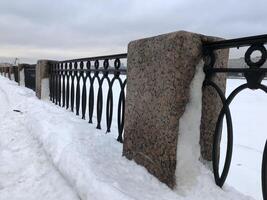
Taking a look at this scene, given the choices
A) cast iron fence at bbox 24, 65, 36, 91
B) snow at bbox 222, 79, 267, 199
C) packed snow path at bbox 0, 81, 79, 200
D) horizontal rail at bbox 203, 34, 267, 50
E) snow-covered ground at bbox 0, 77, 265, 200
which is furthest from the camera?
cast iron fence at bbox 24, 65, 36, 91

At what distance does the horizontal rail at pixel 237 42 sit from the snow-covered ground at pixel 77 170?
87 centimetres

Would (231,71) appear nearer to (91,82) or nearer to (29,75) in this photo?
(91,82)

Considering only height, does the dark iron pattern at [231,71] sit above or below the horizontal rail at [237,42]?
below

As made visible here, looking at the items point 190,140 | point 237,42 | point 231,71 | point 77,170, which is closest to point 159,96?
point 190,140

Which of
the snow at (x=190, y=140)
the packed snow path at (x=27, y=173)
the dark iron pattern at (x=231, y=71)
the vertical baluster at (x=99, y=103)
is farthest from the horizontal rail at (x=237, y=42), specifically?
the vertical baluster at (x=99, y=103)

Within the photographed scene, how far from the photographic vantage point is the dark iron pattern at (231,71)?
205 centimetres

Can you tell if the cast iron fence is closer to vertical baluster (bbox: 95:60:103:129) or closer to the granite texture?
vertical baluster (bbox: 95:60:103:129)

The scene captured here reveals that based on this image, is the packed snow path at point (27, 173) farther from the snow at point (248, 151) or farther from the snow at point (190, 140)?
the snow at point (248, 151)

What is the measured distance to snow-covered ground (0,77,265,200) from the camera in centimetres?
240

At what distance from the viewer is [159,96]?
2617 mm

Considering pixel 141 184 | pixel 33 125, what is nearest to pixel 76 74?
pixel 33 125

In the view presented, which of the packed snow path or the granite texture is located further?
the packed snow path

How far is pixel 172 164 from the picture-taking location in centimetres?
244

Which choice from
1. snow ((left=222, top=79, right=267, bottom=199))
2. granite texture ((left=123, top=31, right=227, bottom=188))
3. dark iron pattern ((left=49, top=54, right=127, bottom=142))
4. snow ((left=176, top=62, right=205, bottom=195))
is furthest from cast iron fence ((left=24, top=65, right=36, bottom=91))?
snow ((left=176, top=62, right=205, bottom=195))
